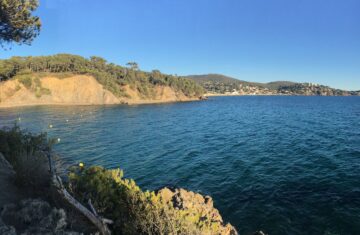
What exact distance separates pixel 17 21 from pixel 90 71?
112320 millimetres

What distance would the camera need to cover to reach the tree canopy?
18.5 m

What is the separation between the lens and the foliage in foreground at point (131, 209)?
796cm

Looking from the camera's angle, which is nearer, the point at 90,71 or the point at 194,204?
the point at 194,204

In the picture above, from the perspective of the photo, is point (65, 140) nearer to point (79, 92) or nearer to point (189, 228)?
point (189, 228)

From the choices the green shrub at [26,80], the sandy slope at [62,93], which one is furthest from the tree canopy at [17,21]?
the green shrub at [26,80]

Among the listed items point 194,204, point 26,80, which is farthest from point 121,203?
point 26,80

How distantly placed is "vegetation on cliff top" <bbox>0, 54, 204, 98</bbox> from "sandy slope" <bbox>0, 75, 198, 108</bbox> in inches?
152

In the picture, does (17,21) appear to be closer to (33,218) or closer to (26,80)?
(33,218)

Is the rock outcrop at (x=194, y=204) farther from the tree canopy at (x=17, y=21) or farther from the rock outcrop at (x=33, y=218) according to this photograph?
the tree canopy at (x=17, y=21)

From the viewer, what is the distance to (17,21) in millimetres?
19297

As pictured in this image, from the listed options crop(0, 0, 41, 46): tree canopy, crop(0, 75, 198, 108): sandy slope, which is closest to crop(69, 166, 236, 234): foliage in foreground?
crop(0, 0, 41, 46): tree canopy

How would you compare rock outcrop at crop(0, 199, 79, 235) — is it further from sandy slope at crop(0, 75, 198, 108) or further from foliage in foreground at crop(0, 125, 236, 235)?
sandy slope at crop(0, 75, 198, 108)

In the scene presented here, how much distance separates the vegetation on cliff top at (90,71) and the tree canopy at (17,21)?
104m

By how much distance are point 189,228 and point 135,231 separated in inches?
67.2
